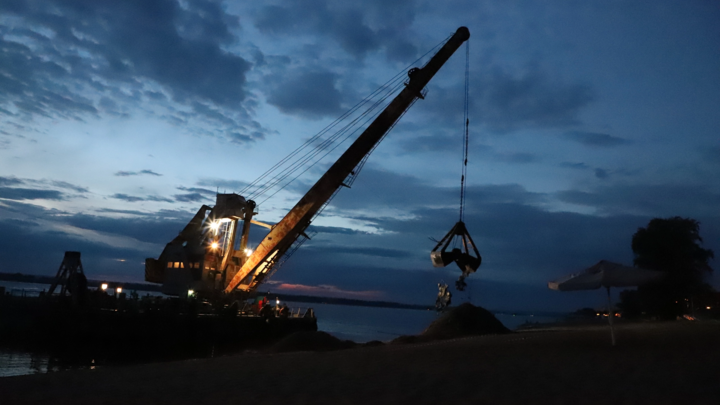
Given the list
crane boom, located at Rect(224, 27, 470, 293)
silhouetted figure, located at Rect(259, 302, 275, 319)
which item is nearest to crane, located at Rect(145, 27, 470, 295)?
crane boom, located at Rect(224, 27, 470, 293)

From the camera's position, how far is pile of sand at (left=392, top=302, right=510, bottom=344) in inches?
906

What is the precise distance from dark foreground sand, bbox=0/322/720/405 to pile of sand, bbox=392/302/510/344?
8723 mm

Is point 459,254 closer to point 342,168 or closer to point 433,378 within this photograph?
point 433,378

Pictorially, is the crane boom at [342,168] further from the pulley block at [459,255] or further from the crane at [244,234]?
the pulley block at [459,255]

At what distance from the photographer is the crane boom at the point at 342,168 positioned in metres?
32.2

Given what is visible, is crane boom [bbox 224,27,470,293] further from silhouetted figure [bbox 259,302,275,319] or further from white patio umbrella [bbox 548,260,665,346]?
white patio umbrella [bbox 548,260,665,346]

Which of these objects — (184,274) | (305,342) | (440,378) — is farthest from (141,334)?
(440,378)

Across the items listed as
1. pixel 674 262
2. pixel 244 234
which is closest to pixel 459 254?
pixel 244 234

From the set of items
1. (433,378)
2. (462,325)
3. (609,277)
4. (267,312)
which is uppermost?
(609,277)

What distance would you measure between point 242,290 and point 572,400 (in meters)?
34.6

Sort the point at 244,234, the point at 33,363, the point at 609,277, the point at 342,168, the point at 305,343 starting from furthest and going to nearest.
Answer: the point at 244,234
the point at 342,168
the point at 33,363
the point at 305,343
the point at 609,277

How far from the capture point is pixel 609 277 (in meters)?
13.7

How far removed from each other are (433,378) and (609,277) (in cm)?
673

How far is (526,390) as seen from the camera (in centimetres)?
895
